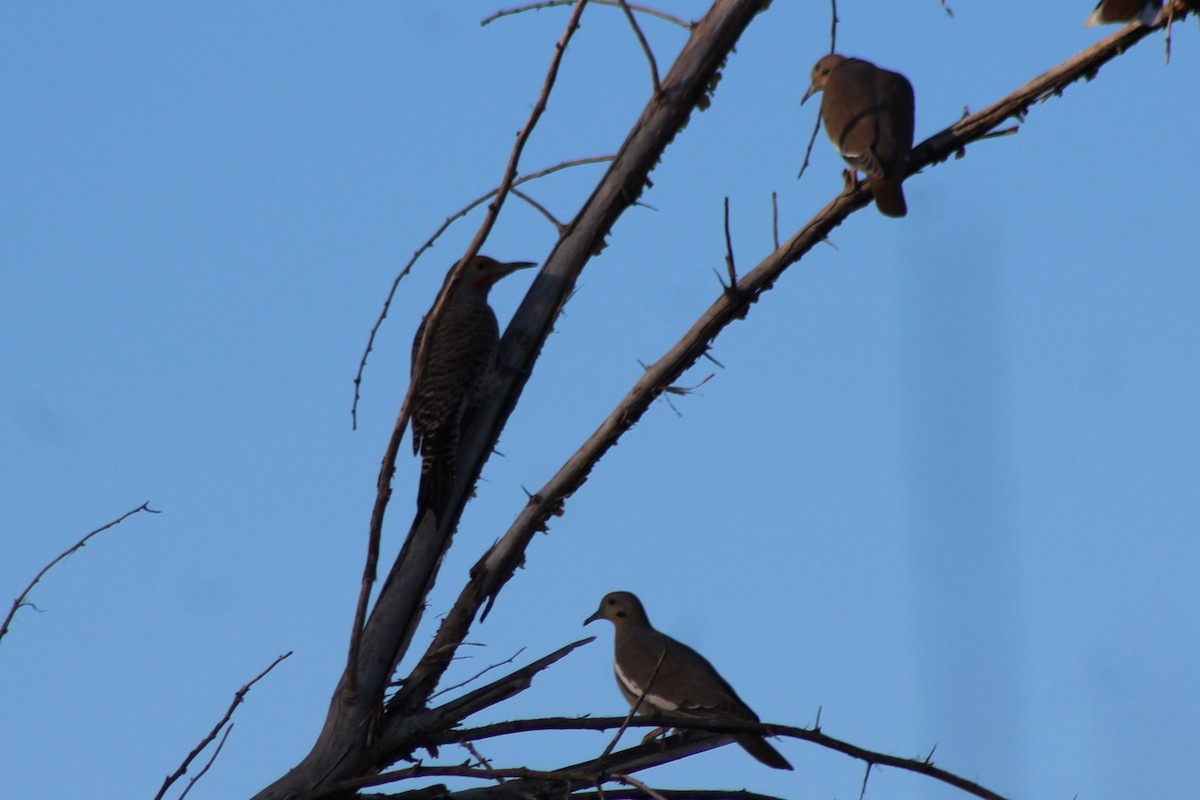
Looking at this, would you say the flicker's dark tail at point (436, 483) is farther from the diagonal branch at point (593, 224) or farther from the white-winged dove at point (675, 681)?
the white-winged dove at point (675, 681)

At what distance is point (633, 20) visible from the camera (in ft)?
13.2

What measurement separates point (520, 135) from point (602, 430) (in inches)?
46.4

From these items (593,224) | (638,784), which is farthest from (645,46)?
(638,784)

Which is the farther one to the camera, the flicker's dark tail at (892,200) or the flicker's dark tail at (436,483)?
the flicker's dark tail at (892,200)

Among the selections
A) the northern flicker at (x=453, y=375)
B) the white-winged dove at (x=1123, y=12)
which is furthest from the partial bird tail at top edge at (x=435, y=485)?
the white-winged dove at (x=1123, y=12)

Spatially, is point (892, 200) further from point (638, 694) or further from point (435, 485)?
point (638, 694)

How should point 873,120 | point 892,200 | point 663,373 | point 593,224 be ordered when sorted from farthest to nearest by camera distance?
point 873,120
point 892,200
point 593,224
point 663,373

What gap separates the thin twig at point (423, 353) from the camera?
3.35 metres

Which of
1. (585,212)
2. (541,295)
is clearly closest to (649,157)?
(585,212)

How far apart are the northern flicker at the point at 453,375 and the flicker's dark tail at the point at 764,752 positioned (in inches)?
58.1

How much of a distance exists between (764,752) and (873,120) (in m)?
3.03

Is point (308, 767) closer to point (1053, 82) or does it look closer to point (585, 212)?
point (585, 212)

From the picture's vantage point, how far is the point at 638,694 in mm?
6293

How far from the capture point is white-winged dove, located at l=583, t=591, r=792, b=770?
5.55m
